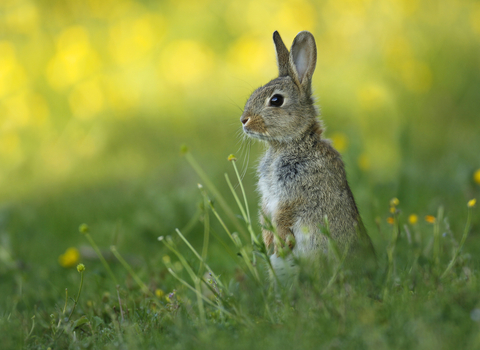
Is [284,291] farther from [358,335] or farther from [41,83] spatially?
[41,83]

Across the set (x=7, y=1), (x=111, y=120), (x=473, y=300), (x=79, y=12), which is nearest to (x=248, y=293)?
(x=473, y=300)

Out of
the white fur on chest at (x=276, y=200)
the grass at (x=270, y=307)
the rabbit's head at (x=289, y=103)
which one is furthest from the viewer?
the rabbit's head at (x=289, y=103)

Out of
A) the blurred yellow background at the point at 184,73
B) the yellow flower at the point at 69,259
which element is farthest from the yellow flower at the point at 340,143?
the yellow flower at the point at 69,259

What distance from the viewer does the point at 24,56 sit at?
958cm

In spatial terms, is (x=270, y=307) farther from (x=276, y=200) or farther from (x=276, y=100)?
(x=276, y=100)

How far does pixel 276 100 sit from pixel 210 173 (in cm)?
328

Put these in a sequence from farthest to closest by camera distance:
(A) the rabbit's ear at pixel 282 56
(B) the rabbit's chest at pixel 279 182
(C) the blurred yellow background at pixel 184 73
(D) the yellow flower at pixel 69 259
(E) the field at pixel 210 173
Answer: (C) the blurred yellow background at pixel 184 73 → (D) the yellow flower at pixel 69 259 → (A) the rabbit's ear at pixel 282 56 → (B) the rabbit's chest at pixel 279 182 → (E) the field at pixel 210 173

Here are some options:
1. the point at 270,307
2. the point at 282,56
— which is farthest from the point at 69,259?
the point at 282,56

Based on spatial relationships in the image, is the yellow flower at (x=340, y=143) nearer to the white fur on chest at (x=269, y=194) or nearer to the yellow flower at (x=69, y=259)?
the white fur on chest at (x=269, y=194)

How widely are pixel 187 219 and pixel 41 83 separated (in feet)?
17.5

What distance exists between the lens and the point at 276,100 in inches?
151

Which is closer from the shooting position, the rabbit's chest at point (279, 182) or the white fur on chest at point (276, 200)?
the white fur on chest at point (276, 200)

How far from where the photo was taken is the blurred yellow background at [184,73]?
8125 mm

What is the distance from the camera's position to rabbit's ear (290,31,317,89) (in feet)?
12.5
